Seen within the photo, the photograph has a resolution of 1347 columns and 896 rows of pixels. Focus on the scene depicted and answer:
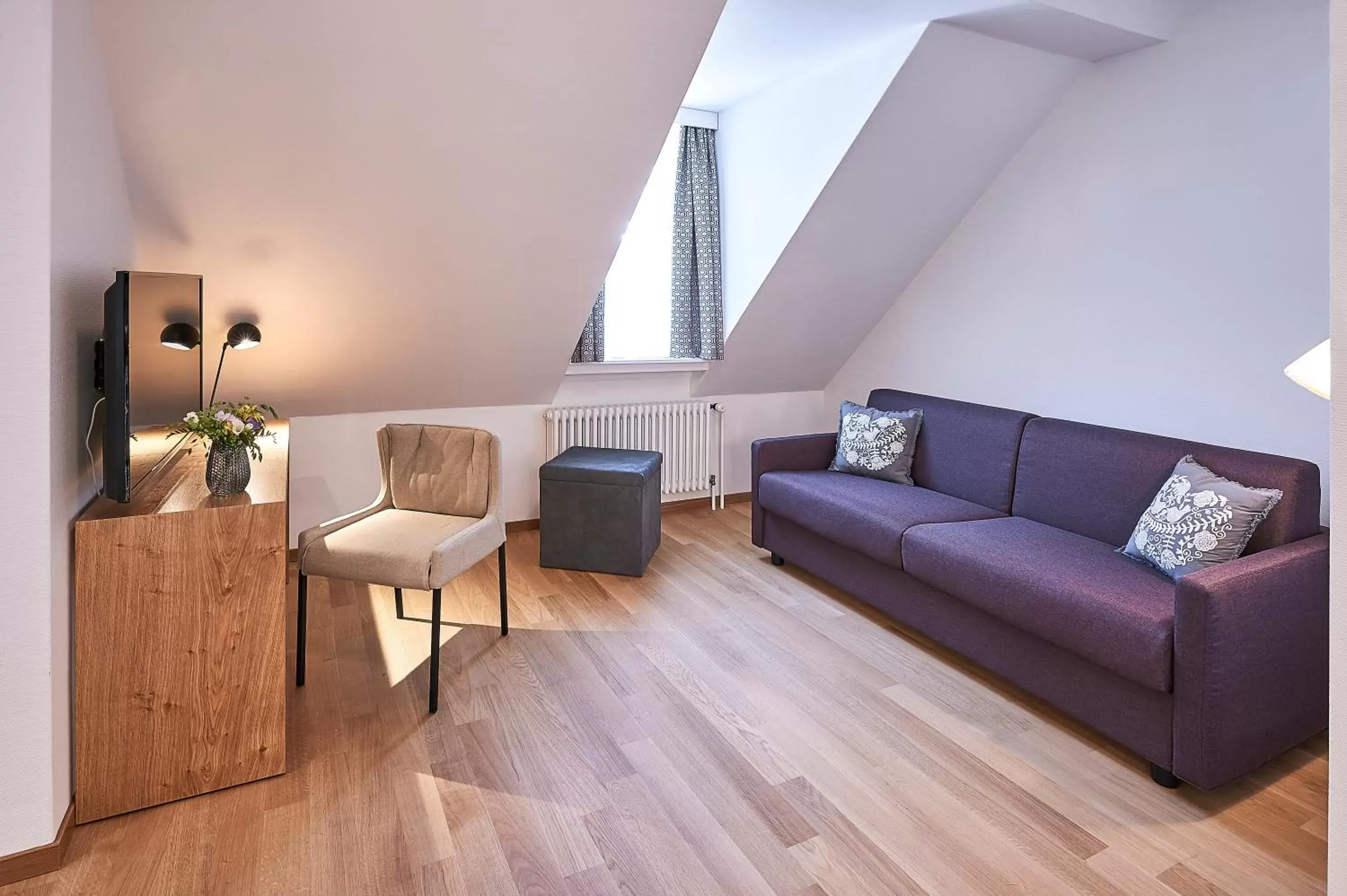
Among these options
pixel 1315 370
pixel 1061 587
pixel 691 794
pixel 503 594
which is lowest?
pixel 691 794

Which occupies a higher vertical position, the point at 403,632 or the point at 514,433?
the point at 514,433

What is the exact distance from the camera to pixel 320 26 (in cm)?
242

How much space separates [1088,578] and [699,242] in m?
2.94

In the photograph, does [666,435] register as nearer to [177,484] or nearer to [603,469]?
[603,469]

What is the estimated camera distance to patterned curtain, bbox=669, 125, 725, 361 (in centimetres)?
474

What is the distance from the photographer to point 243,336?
10.6 feet

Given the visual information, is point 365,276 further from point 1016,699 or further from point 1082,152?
point 1082,152

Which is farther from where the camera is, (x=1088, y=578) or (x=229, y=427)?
(x=1088, y=578)

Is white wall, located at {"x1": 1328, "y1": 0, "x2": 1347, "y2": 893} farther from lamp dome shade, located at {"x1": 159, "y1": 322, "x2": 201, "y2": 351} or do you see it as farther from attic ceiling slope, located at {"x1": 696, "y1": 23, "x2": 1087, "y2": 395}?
lamp dome shade, located at {"x1": 159, "y1": 322, "x2": 201, "y2": 351}

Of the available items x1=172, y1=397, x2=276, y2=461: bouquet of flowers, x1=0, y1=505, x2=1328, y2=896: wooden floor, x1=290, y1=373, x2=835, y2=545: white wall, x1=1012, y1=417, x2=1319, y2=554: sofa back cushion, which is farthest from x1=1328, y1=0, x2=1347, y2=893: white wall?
x1=290, y1=373, x2=835, y2=545: white wall

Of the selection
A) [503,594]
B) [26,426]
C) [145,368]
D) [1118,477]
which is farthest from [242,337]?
[1118,477]

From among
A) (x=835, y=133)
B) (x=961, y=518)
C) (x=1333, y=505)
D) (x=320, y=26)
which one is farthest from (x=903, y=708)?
(x=320, y=26)

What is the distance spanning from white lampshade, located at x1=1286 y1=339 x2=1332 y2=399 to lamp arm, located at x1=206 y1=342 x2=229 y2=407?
3.51 metres

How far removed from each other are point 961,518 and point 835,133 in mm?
1782
